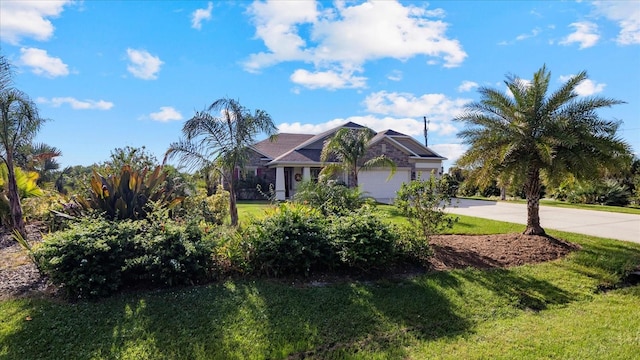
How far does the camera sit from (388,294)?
535 centimetres

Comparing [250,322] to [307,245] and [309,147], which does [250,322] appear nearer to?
[307,245]

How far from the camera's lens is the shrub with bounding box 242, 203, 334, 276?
5.63 meters

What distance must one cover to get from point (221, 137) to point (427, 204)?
20.9ft

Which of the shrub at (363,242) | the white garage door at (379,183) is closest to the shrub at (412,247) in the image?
the shrub at (363,242)

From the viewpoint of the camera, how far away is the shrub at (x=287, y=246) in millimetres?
5633

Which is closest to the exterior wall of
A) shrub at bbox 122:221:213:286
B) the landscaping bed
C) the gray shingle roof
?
the gray shingle roof

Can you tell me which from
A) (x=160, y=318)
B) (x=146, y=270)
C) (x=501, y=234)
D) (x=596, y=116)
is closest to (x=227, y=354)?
(x=160, y=318)

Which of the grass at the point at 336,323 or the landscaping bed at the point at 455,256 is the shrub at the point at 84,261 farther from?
the landscaping bed at the point at 455,256

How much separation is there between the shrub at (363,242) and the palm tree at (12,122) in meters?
6.95

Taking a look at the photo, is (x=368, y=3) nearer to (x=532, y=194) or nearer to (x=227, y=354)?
(x=532, y=194)

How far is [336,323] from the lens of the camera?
453cm

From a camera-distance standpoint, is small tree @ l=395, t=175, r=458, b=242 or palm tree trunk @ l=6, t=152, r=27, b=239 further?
palm tree trunk @ l=6, t=152, r=27, b=239

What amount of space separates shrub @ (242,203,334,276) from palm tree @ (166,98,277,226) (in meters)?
4.68

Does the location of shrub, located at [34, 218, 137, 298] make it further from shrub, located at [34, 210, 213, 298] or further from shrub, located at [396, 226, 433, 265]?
shrub, located at [396, 226, 433, 265]
